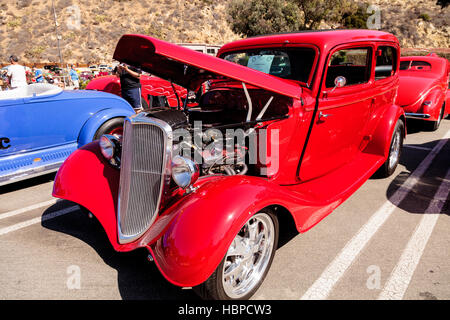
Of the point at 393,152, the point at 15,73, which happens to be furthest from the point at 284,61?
the point at 15,73

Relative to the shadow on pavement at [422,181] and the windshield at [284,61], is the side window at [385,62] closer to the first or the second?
the windshield at [284,61]

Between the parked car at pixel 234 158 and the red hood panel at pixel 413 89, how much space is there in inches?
138

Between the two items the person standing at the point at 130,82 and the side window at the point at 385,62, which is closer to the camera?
the side window at the point at 385,62

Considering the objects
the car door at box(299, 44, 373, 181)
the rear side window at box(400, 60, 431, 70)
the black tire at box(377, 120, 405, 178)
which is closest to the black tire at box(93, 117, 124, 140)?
the car door at box(299, 44, 373, 181)

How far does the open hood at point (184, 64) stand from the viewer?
2.15 metres

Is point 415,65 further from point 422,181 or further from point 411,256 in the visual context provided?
point 411,256

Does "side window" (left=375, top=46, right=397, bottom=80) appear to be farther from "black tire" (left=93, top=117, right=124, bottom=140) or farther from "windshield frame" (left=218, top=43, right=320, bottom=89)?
"black tire" (left=93, top=117, right=124, bottom=140)

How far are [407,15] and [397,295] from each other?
44.4m

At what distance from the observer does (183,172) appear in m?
2.29

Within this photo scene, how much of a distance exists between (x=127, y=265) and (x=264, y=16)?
23.8 m

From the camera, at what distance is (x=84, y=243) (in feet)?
9.73

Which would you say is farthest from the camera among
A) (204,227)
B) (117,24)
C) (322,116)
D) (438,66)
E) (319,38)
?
(117,24)

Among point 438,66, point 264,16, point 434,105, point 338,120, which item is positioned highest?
point 264,16

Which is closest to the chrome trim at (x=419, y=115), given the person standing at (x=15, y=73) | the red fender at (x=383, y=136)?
the red fender at (x=383, y=136)
